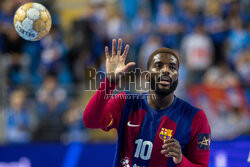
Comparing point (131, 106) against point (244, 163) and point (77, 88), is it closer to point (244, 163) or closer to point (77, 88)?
point (244, 163)

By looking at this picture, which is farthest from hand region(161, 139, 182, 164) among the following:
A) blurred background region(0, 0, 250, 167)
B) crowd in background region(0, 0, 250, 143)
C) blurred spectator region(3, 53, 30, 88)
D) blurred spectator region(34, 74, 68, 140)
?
blurred spectator region(3, 53, 30, 88)

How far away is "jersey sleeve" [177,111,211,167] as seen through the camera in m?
4.40

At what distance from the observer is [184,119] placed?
4.55 m

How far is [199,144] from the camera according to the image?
4.41 m

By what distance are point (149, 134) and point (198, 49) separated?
21.8 feet

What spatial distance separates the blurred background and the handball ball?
315 cm

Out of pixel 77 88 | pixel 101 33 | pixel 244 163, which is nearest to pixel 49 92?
pixel 77 88

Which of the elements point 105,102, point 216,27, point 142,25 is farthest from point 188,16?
point 105,102

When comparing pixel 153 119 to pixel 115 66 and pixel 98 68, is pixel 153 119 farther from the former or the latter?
pixel 98 68

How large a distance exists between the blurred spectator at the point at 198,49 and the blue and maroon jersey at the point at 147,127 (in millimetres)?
→ 6017

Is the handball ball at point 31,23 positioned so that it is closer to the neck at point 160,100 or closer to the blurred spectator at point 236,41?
the neck at point 160,100

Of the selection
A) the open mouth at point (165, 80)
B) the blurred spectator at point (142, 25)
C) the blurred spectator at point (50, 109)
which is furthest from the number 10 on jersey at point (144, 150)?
the blurred spectator at point (142, 25)

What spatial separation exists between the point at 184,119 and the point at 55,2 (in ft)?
35.1

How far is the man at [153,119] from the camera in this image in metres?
4.36
